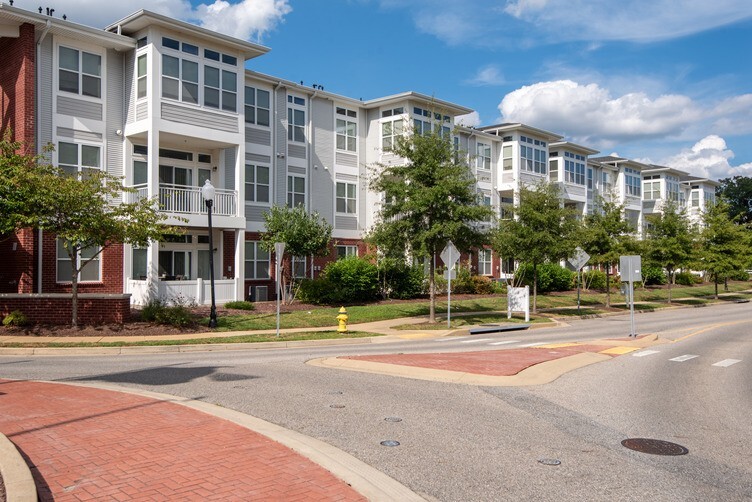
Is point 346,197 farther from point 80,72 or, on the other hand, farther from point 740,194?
point 740,194

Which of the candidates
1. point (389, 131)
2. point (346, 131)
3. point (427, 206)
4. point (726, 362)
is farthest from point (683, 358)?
point (346, 131)

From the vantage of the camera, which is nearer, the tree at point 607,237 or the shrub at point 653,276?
the tree at point 607,237

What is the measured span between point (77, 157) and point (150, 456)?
852 inches

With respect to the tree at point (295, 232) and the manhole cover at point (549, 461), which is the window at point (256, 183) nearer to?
the tree at point (295, 232)

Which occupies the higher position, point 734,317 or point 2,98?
point 2,98

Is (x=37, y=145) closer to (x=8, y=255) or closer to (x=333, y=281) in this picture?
(x=8, y=255)

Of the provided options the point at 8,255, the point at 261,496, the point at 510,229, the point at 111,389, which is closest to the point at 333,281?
the point at 510,229

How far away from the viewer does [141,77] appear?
25.8m

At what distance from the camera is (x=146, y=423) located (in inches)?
309

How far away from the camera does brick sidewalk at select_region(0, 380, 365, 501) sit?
5.48 m

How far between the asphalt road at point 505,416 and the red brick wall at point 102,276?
928 cm

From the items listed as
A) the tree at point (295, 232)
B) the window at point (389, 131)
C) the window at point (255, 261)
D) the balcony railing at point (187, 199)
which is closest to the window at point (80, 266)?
the balcony railing at point (187, 199)

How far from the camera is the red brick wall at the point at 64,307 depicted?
67.8 ft

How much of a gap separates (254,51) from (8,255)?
42.8 feet
